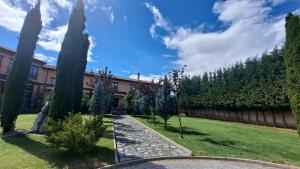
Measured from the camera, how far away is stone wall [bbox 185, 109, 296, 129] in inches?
808

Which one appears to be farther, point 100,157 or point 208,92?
point 208,92

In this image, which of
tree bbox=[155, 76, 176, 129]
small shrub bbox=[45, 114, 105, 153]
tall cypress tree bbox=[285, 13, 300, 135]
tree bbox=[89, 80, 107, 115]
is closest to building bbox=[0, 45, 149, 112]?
tree bbox=[89, 80, 107, 115]

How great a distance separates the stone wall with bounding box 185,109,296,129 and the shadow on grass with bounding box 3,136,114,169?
19343 millimetres

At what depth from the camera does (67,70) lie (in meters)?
11.1

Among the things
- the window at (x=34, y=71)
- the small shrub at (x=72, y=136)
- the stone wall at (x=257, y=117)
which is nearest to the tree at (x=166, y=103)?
the small shrub at (x=72, y=136)

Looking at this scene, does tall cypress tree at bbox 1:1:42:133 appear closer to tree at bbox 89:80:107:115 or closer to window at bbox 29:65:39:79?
tree at bbox 89:80:107:115

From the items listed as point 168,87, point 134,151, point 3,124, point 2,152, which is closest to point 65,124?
point 2,152

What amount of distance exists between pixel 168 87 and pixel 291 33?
8100mm

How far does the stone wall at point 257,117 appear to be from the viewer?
2053 cm

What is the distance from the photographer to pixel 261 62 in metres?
25.1

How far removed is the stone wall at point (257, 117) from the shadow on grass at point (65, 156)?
63.5 feet

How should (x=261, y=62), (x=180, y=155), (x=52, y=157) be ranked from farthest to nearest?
(x=261, y=62) < (x=180, y=155) < (x=52, y=157)

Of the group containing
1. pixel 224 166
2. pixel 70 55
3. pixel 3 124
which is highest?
pixel 70 55

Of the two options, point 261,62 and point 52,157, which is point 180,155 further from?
point 261,62
